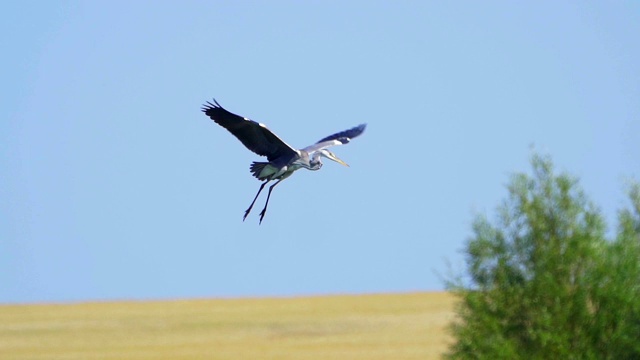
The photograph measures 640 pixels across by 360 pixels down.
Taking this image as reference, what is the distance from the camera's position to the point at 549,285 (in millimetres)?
15734

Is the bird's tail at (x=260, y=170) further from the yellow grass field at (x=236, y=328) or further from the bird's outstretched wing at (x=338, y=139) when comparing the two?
the yellow grass field at (x=236, y=328)

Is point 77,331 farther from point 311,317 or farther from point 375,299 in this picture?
point 375,299

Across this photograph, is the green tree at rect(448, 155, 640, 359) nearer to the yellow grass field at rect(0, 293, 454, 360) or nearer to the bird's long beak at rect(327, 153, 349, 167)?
the bird's long beak at rect(327, 153, 349, 167)

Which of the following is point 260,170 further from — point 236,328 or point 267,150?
point 236,328

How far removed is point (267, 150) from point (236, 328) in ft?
59.4

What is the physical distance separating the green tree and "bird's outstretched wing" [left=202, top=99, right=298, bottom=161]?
4336mm

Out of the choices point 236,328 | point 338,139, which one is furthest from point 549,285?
point 236,328

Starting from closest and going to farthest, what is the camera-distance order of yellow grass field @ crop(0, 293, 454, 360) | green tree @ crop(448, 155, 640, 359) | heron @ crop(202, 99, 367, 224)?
heron @ crop(202, 99, 367, 224), green tree @ crop(448, 155, 640, 359), yellow grass field @ crop(0, 293, 454, 360)

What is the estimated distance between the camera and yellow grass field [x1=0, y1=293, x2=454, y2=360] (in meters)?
25.9

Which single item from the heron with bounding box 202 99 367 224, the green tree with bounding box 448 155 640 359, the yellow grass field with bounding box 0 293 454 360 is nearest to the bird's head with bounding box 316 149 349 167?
the heron with bounding box 202 99 367 224

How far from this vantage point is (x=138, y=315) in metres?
33.1

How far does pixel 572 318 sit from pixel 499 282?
94 cm

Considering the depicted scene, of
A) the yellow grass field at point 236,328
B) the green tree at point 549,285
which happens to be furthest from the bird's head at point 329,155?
the yellow grass field at point 236,328

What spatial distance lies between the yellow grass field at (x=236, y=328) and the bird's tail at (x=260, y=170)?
1286 cm
